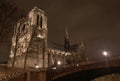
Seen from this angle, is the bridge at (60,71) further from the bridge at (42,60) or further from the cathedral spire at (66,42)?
the cathedral spire at (66,42)

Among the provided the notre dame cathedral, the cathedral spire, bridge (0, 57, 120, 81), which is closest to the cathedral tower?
the notre dame cathedral

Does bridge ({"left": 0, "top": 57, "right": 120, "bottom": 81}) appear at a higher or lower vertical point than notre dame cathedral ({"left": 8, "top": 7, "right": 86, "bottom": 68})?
lower

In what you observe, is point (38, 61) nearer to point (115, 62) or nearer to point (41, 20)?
point (41, 20)

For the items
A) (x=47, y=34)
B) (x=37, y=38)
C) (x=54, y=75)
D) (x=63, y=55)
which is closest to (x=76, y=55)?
(x=63, y=55)

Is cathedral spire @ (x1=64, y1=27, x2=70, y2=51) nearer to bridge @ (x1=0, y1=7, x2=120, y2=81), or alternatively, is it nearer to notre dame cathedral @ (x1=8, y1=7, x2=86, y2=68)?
bridge @ (x1=0, y1=7, x2=120, y2=81)

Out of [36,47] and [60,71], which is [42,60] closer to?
[36,47]

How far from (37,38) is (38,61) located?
11.2m

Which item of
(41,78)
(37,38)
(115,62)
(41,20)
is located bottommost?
(41,78)

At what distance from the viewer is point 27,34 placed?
289 feet

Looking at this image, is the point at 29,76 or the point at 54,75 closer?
the point at 29,76

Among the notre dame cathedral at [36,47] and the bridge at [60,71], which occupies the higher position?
the notre dame cathedral at [36,47]

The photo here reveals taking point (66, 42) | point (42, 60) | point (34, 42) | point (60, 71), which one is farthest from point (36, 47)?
point (66, 42)

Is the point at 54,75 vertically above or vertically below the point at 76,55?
below

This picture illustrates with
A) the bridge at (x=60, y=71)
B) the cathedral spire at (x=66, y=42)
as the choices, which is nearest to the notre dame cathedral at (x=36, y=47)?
the cathedral spire at (x=66, y=42)
